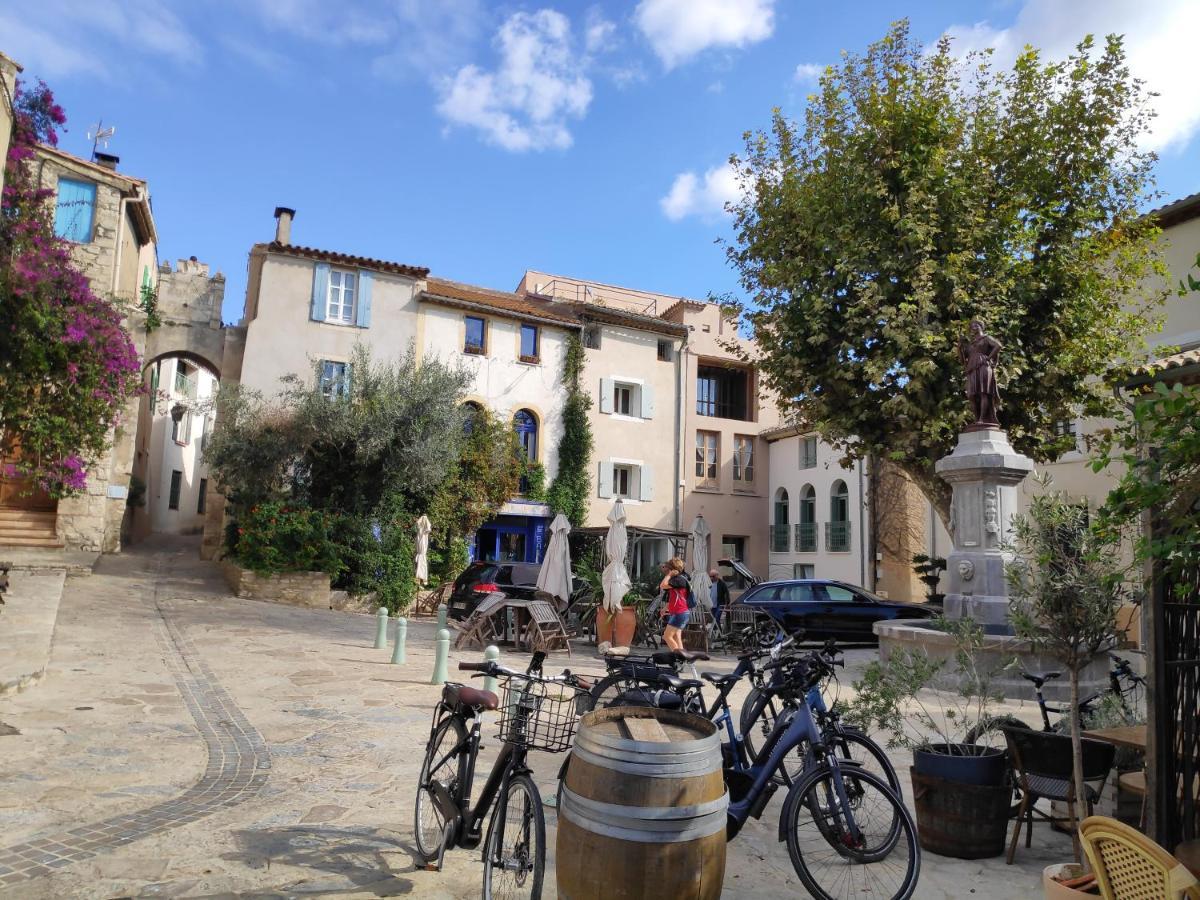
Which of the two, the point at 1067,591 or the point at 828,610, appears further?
the point at 828,610

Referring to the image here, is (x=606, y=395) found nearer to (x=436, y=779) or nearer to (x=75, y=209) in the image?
(x=75, y=209)

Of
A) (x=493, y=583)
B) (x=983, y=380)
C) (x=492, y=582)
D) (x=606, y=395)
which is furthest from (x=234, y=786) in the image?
(x=606, y=395)

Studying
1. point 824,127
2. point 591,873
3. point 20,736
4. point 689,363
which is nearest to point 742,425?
point 689,363

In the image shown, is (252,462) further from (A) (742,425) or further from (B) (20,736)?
(A) (742,425)

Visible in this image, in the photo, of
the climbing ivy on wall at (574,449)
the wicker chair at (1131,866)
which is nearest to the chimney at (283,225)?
the climbing ivy on wall at (574,449)

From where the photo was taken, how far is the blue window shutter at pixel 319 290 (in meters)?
23.3

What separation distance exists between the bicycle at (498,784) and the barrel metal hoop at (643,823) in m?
0.45

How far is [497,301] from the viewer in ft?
86.8

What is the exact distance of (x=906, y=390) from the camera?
45.3 feet

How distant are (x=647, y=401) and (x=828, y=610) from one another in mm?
12416

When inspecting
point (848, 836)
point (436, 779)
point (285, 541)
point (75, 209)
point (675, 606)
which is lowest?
point (848, 836)

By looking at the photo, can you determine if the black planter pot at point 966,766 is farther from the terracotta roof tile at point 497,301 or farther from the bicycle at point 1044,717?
the terracotta roof tile at point 497,301

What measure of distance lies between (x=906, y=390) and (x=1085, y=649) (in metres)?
10.0

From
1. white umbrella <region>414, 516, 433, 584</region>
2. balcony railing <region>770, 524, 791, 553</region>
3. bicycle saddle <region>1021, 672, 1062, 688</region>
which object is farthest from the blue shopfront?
bicycle saddle <region>1021, 672, 1062, 688</region>
